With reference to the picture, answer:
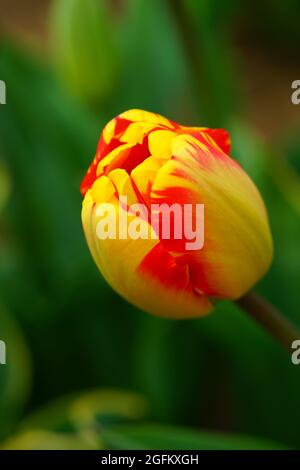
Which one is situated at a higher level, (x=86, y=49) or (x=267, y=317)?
(x=86, y=49)

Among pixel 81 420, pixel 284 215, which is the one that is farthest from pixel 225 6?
pixel 81 420

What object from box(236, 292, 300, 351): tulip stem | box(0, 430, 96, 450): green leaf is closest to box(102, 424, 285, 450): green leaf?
box(0, 430, 96, 450): green leaf

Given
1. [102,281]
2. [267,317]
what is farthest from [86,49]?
[267,317]

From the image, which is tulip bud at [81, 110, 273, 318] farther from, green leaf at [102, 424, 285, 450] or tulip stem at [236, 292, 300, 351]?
green leaf at [102, 424, 285, 450]

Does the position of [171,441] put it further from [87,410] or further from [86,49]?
[86,49]

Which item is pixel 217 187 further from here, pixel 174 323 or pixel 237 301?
pixel 174 323

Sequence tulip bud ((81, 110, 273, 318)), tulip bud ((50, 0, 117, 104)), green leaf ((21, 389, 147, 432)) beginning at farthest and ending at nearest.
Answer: tulip bud ((50, 0, 117, 104)) → green leaf ((21, 389, 147, 432)) → tulip bud ((81, 110, 273, 318))
